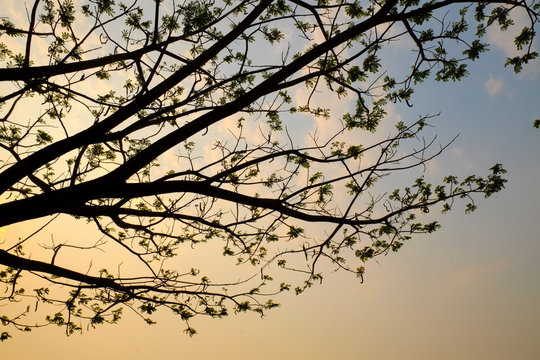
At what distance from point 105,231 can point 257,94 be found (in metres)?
4.64

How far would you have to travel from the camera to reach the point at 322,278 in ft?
20.1

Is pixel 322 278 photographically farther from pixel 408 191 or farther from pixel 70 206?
pixel 70 206

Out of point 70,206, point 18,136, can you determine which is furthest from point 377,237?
point 18,136

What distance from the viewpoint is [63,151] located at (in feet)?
12.7

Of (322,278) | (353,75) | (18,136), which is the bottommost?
(322,278)

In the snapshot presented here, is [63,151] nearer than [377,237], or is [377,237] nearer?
[63,151]

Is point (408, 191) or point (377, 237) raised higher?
point (408, 191)

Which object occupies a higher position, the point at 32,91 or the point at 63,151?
the point at 32,91

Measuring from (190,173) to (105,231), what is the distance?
8.30ft

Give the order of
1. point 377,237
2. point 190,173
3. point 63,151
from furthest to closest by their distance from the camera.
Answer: point 377,237
point 190,173
point 63,151

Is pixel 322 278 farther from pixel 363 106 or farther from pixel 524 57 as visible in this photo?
pixel 524 57

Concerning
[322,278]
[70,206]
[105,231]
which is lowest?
[322,278]

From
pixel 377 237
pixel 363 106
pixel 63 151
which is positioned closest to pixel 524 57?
pixel 363 106

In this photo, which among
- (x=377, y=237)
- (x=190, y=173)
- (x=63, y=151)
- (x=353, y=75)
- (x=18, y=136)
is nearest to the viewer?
(x=63, y=151)
